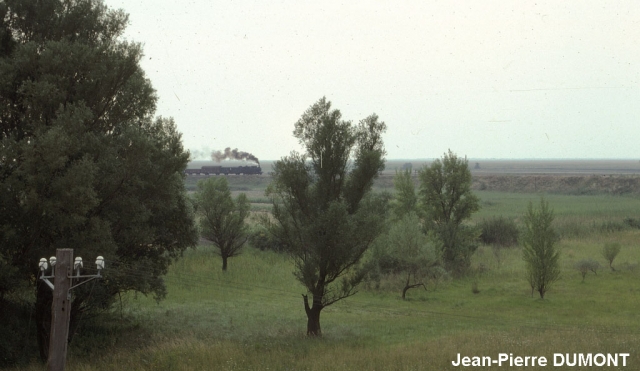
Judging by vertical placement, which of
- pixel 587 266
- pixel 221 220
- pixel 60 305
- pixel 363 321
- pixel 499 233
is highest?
pixel 60 305

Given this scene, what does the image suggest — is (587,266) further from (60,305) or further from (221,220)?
(60,305)

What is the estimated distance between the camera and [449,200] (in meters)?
57.9

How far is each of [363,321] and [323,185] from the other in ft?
33.5

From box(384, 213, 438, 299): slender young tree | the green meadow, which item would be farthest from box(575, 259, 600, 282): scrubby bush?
box(384, 213, 438, 299): slender young tree

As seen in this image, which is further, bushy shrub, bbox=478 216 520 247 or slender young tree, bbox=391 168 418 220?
bushy shrub, bbox=478 216 520 247

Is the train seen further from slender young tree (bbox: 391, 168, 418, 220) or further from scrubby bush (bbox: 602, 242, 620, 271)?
scrubby bush (bbox: 602, 242, 620, 271)

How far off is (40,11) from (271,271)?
32406mm

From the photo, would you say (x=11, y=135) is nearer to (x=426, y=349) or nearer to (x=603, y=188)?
(x=426, y=349)

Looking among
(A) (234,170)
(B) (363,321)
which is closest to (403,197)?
(B) (363,321)

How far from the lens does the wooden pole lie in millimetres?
14336

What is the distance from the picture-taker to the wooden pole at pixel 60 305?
14.3 m

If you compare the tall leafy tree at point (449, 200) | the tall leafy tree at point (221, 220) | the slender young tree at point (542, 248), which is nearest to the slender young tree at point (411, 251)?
the slender young tree at point (542, 248)

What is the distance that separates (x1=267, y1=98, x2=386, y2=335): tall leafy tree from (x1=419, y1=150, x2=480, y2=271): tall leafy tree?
3141 cm

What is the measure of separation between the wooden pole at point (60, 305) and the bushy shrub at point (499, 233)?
60703 mm
